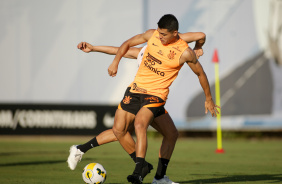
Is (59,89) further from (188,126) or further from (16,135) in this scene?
(188,126)

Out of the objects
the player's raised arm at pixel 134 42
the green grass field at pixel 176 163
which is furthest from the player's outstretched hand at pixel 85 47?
the green grass field at pixel 176 163

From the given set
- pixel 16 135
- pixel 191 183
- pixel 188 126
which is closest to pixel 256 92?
pixel 188 126

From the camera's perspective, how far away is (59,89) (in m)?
22.0

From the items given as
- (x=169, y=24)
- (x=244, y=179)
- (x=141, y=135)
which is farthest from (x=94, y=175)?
(x=244, y=179)

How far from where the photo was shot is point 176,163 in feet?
42.3

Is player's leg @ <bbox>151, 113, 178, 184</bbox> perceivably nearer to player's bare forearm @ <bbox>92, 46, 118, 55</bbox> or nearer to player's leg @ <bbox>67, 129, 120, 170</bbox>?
player's leg @ <bbox>67, 129, 120, 170</bbox>

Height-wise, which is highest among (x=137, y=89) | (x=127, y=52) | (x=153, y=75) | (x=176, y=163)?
(x=127, y=52)

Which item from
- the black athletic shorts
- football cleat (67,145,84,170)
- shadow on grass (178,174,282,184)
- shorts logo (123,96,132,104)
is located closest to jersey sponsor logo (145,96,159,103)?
the black athletic shorts

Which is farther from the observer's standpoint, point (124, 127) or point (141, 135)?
point (124, 127)

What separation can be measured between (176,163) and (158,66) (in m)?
4.87

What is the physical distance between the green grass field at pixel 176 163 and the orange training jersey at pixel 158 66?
1662 millimetres

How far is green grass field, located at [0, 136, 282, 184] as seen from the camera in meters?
9.84

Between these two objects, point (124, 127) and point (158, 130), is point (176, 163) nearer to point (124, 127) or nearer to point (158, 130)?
point (158, 130)

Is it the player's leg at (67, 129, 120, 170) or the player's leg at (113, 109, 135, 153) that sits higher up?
the player's leg at (113, 109, 135, 153)
